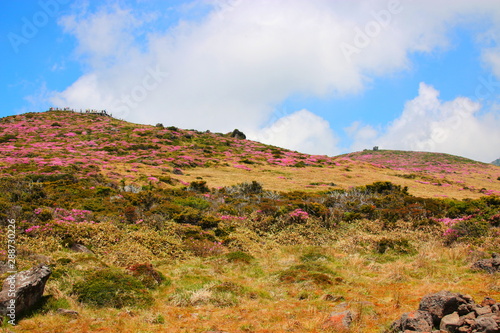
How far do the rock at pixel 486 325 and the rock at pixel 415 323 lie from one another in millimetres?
921

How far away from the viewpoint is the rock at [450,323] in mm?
6457

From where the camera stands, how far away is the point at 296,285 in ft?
35.9

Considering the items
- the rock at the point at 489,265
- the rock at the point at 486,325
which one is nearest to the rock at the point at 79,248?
the rock at the point at 486,325

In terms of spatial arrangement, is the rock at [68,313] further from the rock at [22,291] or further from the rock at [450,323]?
the rock at [450,323]

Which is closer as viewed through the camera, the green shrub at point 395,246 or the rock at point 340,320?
the rock at point 340,320

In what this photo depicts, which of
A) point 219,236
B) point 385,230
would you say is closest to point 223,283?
point 219,236

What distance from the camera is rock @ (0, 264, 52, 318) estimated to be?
25.2ft

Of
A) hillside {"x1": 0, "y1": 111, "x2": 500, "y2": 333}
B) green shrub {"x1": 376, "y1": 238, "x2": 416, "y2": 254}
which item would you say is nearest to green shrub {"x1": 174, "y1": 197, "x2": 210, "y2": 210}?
hillside {"x1": 0, "y1": 111, "x2": 500, "y2": 333}

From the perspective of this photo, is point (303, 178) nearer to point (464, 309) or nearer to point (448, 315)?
point (464, 309)

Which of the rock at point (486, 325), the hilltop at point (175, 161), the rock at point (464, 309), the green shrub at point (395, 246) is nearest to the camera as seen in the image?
the rock at point (486, 325)

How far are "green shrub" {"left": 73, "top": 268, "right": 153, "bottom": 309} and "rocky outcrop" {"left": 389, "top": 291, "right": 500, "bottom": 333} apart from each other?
22.6 feet

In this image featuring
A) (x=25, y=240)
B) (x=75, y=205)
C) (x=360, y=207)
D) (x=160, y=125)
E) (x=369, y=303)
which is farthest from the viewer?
(x=160, y=125)

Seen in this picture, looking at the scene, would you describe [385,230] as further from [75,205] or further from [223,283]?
[75,205]

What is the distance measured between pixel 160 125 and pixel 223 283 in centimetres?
7512
